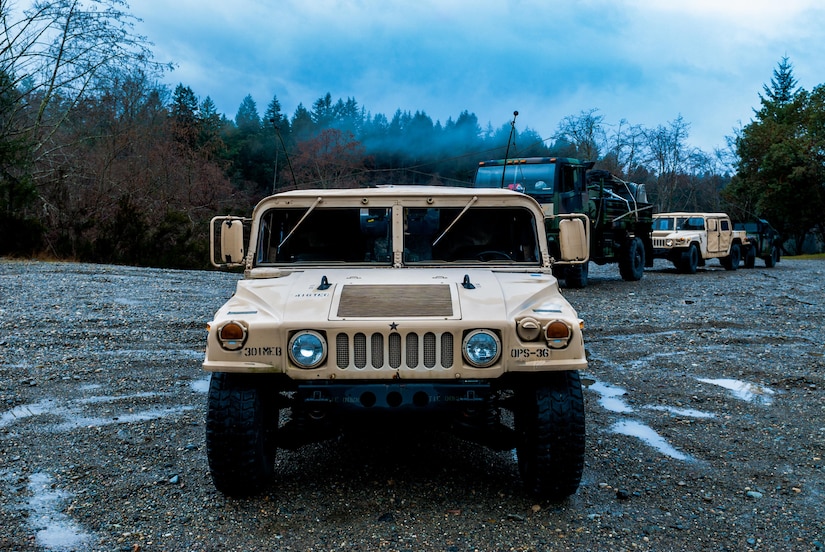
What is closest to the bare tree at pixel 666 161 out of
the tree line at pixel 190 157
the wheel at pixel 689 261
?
the tree line at pixel 190 157

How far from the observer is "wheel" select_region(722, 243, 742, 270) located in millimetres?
22953

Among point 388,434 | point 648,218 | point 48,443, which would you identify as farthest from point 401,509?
point 648,218

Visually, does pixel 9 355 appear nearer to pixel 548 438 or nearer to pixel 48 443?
pixel 48 443

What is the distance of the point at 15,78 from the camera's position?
2097cm

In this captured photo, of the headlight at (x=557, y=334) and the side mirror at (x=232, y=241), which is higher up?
the side mirror at (x=232, y=241)

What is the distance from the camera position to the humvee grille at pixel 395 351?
12.3ft

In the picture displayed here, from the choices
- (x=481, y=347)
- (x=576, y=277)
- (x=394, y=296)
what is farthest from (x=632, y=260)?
(x=481, y=347)

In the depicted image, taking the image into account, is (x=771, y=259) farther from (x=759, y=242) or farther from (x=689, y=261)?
(x=689, y=261)

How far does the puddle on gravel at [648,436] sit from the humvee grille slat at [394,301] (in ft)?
6.56

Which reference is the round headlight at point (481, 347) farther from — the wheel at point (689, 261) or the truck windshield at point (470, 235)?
the wheel at point (689, 261)

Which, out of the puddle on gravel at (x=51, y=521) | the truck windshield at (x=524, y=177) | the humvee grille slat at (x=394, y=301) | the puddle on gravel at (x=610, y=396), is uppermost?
the truck windshield at (x=524, y=177)

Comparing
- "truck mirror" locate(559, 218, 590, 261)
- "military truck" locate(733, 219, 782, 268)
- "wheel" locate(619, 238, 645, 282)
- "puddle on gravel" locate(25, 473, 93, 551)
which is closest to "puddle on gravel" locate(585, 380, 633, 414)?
"truck mirror" locate(559, 218, 590, 261)

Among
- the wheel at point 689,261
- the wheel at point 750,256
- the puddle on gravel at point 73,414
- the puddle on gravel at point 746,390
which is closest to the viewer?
the puddle on gravel at point 73,414

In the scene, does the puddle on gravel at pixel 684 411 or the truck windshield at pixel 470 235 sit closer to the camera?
the truck windshield at pixel 470 235
